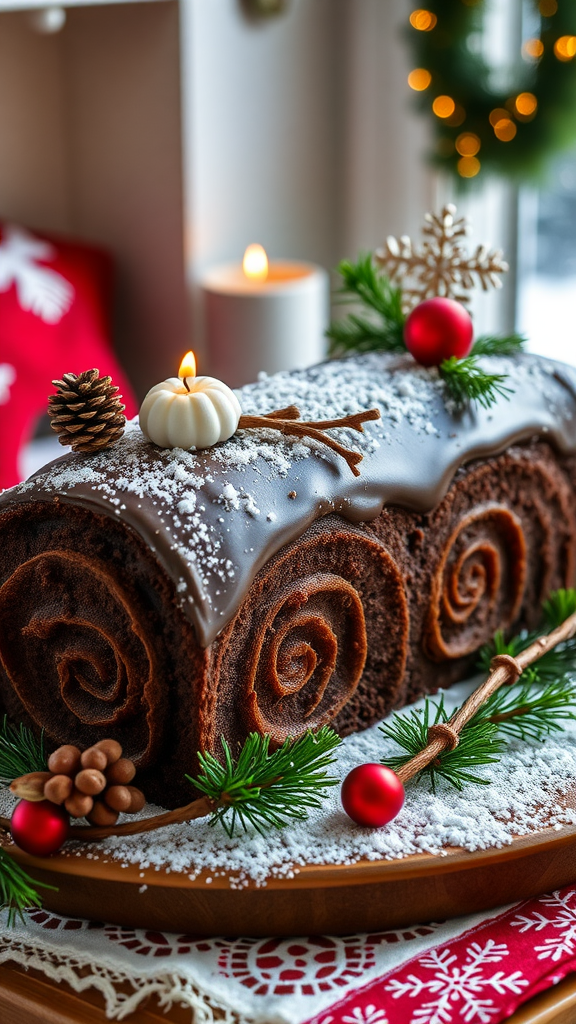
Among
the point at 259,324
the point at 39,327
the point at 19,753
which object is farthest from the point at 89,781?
the point at 259,324

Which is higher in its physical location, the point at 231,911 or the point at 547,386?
the point at 547,386

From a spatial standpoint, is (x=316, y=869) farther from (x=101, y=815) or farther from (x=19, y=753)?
(x=19, y=753)

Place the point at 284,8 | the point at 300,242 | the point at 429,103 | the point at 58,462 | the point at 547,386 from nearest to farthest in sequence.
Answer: the point at 58,462 → the point at 547,386 → the point at 429,103 → the point at 284,8 → the point at 300,242

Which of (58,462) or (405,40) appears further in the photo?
(405,40)

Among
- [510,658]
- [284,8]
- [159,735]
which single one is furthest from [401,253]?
[284,8]

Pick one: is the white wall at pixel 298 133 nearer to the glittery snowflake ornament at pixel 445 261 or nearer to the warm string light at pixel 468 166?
the warm string light at pixel 468 166

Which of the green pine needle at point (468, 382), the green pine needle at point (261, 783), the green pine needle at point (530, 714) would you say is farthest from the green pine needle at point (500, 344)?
the green pine needle at point (261, 783)

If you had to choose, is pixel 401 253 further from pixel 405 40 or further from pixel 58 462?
pixel 405 40
